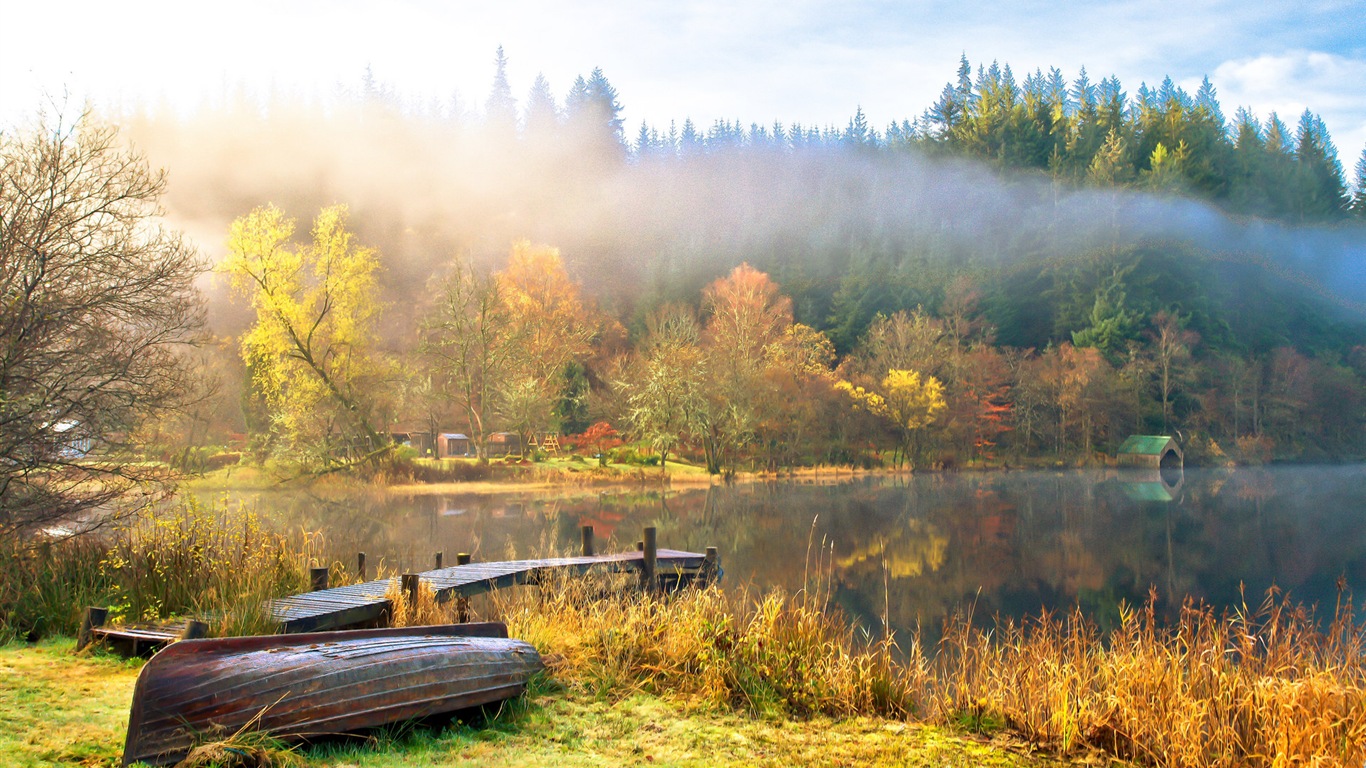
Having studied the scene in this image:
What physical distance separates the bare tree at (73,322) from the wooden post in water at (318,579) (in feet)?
8.78

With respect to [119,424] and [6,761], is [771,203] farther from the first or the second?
[6,761]

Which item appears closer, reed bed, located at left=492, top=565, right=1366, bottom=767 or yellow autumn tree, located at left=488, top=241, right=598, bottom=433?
reed bed, located at left=492, top=565, right=1366, bottom=767

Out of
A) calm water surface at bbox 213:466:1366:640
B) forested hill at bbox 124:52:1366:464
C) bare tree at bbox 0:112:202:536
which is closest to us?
bare tree at bbox 0:112:202:536

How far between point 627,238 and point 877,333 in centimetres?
2841

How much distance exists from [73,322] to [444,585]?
206 inches

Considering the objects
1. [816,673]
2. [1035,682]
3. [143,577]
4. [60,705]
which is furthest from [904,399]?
[60,705]

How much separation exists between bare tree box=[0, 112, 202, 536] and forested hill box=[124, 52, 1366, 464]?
159 ft

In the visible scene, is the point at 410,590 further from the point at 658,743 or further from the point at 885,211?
the point at 885,211

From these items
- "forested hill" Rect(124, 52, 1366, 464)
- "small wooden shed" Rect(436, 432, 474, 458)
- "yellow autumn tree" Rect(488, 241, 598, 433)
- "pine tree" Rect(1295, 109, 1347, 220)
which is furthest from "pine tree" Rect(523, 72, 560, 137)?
"pine tree" Rect(1295, 109, 1347, 220)

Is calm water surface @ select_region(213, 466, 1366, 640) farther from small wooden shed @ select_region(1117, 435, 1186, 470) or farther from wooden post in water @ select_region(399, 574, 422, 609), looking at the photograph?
small wooden shed @ select_region(1117, 435, 1186, 470)

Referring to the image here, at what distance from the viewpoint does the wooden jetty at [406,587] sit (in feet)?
26.0

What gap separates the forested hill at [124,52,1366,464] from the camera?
64.8 m

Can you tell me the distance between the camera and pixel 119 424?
36.8 feet

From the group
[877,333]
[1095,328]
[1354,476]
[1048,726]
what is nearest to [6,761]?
[1048,726]
